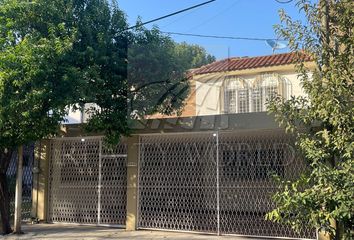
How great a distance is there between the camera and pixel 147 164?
988cm

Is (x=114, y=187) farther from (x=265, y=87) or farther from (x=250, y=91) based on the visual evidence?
(x=265, y=87)

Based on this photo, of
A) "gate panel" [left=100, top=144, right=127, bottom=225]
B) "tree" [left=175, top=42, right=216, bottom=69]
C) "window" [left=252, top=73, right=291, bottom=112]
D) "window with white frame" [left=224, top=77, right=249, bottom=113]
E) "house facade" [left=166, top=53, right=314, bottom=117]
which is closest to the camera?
"gate panel" [left=100, top=144, right=127, bottom=225]

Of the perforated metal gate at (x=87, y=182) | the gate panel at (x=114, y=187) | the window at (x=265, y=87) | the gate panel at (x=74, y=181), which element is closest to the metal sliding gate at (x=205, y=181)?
the gate panel at (x=114, y=187)

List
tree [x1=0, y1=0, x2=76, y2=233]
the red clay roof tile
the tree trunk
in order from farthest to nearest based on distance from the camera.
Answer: the red clay roof tile → the tree trunk → tree [x1=0, y1=0, x2=76, y2=233]

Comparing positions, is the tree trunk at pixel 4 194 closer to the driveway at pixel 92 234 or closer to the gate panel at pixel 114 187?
the driveway at pixel 92 234

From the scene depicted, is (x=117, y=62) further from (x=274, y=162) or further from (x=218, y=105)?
(x=218, y=105)

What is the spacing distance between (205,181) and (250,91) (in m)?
5.29

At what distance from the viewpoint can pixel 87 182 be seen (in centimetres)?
1079

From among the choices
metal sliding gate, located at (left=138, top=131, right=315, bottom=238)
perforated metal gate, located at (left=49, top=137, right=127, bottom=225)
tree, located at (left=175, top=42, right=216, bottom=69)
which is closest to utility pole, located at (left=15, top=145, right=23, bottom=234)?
perforated metal gate, located at (left=49, top=137, right=127, bottom=225)

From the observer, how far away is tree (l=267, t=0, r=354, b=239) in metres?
4.44

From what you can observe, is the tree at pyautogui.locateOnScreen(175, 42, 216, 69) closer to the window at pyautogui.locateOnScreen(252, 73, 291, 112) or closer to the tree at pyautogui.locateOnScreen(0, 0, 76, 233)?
→ the window at pyautogui.locateOnScreen(252, 73, 291, 112)

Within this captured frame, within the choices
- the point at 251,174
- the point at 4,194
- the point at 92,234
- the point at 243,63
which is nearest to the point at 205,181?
the point at 251,174

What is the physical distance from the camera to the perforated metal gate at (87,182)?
10.3m

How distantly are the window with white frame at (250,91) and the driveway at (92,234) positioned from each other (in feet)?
19.1
